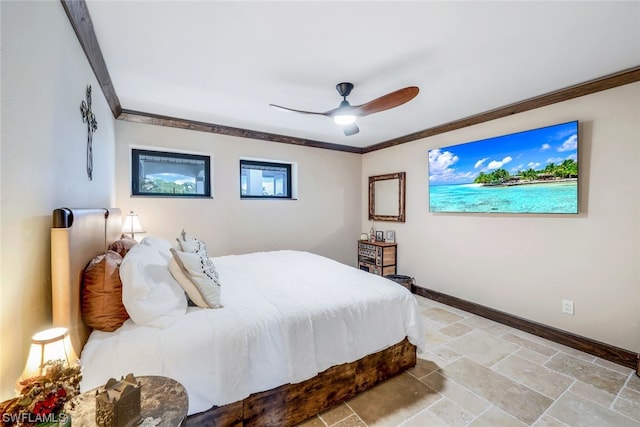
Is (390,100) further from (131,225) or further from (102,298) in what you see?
(131,225)

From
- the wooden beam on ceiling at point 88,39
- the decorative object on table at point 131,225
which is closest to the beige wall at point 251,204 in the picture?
the decorative object on table at point 131,225

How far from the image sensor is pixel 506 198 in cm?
295

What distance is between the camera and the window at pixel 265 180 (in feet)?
13.1

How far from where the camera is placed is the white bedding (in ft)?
4.18

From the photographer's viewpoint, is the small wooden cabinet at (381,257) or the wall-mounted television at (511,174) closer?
the wall-mounted television at (511,174)

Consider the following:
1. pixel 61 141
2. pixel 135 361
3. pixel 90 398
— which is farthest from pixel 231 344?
pixel 61 141

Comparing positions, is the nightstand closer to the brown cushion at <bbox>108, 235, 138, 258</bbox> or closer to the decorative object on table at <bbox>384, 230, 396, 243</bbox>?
the brown cushion at <bbox>108, 235, 138, 258</bbox>

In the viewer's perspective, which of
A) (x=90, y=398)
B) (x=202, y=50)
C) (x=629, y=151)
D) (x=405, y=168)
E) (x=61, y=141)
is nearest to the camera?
(x=90, y=398)

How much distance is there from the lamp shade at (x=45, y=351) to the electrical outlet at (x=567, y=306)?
144 inches

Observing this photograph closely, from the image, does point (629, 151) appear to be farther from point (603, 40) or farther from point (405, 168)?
point (405, 168)

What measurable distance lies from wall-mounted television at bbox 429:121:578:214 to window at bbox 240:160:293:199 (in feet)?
7.19

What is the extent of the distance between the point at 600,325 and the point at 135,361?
3573mm

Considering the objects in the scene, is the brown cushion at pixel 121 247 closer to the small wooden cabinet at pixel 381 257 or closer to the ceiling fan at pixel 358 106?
the ceiling fan at pixel 358 106

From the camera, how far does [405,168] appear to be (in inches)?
165
